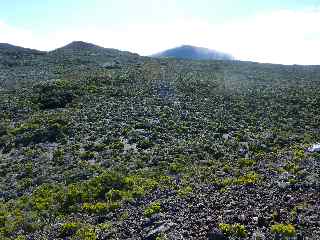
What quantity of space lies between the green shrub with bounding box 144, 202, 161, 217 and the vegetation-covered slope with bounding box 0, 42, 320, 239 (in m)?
0.07

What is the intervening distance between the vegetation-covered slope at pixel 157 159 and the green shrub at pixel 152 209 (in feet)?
0.24

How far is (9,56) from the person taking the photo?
100 meters

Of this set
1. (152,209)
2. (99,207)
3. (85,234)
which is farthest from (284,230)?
(99,207)

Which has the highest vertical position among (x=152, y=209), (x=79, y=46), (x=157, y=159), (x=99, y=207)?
(x=79, y=46)

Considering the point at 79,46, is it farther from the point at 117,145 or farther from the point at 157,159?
the point at 157,159

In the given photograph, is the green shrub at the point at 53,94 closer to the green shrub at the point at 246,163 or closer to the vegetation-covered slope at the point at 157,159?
the vegetation-covered slope at the point at 157,159

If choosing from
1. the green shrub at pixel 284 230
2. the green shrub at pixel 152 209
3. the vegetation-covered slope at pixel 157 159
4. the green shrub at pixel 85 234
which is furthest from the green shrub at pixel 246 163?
the green shrub at pixel 284 230

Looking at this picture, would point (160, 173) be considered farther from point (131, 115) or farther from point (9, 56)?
point (9, 56)

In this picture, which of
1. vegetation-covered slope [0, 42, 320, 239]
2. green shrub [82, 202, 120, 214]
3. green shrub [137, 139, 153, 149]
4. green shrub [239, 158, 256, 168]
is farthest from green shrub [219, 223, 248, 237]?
green shrub [137, 139, 153, 149]

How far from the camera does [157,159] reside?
122ft

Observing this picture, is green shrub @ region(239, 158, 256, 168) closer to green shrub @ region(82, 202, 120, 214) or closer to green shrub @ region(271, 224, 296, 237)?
green shrub @ region(82, 202, 120, 214)

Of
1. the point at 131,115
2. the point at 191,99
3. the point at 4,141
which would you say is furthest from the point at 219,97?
the point at 4,141

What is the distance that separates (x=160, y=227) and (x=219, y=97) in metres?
43.3

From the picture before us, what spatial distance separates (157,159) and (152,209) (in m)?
12.5
